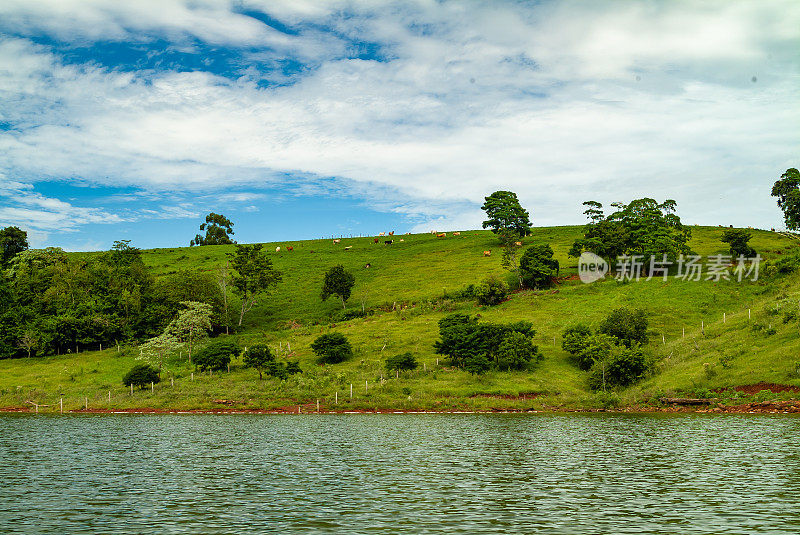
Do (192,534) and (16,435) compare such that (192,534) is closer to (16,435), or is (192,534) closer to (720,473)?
(720,473)

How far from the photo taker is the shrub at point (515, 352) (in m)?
74.9

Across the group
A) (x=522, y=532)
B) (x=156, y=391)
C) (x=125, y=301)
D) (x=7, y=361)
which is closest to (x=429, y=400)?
(x=156, y=391)

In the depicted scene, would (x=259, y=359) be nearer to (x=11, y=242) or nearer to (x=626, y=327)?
(x=626, y=327)

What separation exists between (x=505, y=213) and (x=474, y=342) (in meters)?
82.7

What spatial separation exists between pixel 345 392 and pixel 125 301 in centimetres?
5980

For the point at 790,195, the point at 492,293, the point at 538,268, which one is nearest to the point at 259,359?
the point at 492,293

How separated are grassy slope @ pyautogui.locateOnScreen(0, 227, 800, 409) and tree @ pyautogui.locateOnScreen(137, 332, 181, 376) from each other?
296 centimetres

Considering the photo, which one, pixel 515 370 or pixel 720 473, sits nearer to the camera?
pixel 720 473

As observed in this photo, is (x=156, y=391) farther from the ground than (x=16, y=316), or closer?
closer

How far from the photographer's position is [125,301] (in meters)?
108

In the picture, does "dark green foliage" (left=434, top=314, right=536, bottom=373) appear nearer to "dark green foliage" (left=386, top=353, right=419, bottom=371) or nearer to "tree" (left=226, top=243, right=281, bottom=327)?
"dark green foliage" (left=386, top=353, right=419, bottom=371)

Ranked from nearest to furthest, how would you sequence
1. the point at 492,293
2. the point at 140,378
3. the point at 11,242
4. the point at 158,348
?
the point at 140,378 → the point at 158,348 → the point at 492,293 → the point at 11,242

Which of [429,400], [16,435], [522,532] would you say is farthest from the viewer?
[429,400]

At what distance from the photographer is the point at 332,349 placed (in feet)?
273
